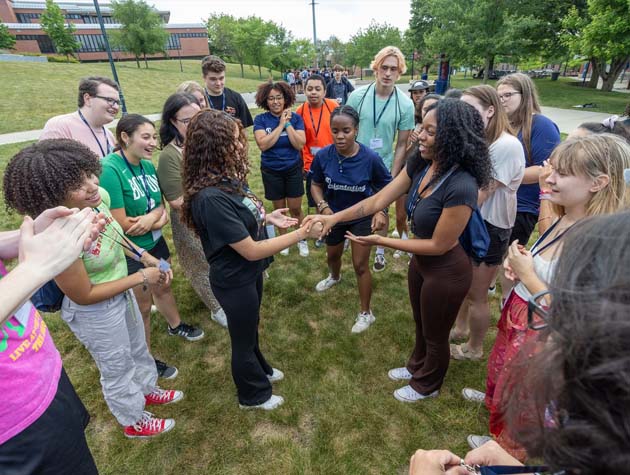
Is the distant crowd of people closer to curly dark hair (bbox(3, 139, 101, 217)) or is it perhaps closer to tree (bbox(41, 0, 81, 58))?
curly dark hair (bbox(3, 139, 101, 217))

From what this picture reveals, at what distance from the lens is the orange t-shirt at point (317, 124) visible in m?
4.79

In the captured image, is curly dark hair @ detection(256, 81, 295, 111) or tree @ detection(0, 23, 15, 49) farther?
tree @ detection(0, 23, 15, 49)

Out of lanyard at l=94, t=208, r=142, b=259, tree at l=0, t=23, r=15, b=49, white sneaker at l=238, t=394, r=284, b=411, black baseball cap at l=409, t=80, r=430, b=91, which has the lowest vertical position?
white sneaker at l=238, t=394, r=284, b=411

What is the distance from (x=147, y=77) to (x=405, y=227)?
3189 cm

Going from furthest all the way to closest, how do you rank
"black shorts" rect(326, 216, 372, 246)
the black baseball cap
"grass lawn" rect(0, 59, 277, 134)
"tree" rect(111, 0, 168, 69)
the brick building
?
the brick building
"tree" rect(111, 0, 168, 69)
"grass lawn" rect(0, 59, 277, 134)
the black baseball cap
"black shorts" rect(326, 216, 372, 246)

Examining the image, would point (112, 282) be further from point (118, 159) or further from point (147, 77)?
point (147, 77)

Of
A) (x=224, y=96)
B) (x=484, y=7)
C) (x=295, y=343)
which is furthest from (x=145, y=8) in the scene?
(x=295, y=343)

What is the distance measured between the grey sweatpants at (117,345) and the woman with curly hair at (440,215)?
148 centimetres

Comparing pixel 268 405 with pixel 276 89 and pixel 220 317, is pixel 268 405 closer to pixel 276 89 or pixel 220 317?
pixel 220 317

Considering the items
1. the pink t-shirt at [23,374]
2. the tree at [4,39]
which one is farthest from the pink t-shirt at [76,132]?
the tree at [4,39]

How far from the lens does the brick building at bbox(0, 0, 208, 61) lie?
53.6 meters

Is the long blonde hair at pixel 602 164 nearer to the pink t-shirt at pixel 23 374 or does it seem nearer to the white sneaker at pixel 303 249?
the pink t-shirt at pixel 23 374

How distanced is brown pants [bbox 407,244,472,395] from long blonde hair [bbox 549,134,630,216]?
2.57ft

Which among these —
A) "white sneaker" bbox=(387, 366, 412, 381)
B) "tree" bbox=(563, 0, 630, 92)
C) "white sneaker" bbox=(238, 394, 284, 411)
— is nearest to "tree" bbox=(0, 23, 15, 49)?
"tree" bbox=(563, 0, 630, 92)
